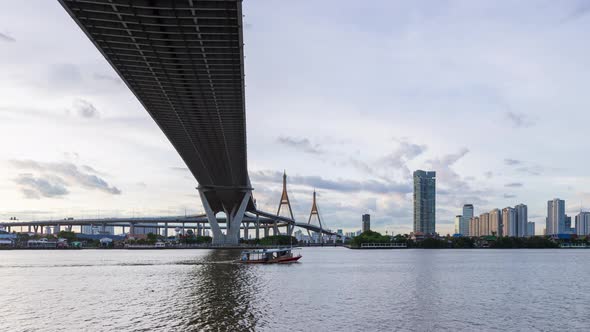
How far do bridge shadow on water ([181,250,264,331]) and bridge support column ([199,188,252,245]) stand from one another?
9671 centimetres

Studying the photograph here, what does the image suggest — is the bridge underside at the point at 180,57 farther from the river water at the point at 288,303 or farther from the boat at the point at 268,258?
the river water at the point at 288,303

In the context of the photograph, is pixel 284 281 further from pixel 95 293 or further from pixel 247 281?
pixel 95 293

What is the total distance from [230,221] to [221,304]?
13503 cm

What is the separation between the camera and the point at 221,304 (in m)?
38.3

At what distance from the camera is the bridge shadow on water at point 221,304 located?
31.1 meters

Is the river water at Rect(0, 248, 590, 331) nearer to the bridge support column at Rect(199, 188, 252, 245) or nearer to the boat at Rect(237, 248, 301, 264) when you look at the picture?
the boat at Rect(237, 248, 301, 264)

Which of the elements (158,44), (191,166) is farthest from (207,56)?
(191,166)

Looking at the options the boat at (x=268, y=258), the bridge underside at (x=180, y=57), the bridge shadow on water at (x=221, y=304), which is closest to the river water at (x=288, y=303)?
the bridge shadow on water at (x=221, y=304)

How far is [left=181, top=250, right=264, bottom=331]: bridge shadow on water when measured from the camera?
102 ft

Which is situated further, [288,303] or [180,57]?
[180,57]

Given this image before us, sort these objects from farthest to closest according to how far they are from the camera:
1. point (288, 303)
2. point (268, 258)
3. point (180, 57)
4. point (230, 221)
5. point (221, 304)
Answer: point (230, 221) → point (268, 258) → point (180, 57) → point (288, 303) → point (221, 304)

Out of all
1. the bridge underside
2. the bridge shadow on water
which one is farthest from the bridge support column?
the bridge shadow on water

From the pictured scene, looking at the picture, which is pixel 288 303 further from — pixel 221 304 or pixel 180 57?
pixel 180 57

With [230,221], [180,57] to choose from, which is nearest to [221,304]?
[180,57]
